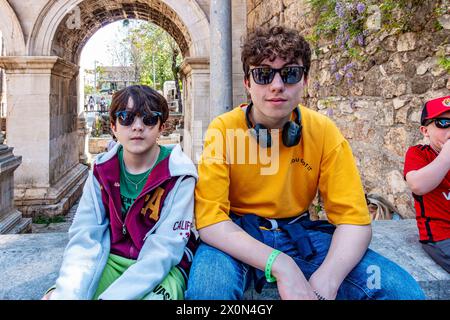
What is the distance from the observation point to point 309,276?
1.50 m

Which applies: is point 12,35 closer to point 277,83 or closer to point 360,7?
point 360,7

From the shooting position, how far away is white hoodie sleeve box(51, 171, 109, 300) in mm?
1338

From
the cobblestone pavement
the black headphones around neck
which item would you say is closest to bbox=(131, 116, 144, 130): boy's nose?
the black headphones around neck

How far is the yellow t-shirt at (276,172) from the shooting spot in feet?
5.11

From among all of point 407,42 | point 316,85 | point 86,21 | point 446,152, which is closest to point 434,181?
point 446,152

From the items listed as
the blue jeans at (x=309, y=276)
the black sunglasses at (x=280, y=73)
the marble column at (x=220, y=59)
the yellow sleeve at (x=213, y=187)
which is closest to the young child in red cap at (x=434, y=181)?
the blue jeans at (x=309, y=276)

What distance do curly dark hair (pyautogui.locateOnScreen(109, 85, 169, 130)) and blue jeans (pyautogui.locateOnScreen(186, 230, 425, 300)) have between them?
0.61 meters

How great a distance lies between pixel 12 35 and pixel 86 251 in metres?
6.19

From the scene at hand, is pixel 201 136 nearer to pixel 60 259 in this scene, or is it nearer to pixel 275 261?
pixel 60 259

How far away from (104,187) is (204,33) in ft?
18.4

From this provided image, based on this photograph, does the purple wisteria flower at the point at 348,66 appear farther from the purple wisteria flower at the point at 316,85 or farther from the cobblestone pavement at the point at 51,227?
the cobblestone pavement at the point at 51,227

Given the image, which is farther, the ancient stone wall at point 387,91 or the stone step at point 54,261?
the ancient stone wall at point 387,91
